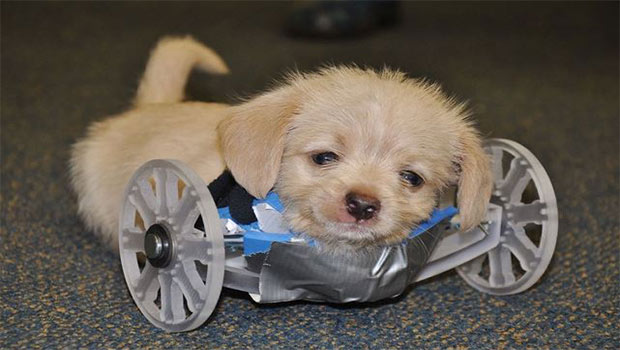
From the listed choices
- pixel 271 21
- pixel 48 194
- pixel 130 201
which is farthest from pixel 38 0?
pixel 130 201

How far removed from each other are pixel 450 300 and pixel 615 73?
3.16 meters

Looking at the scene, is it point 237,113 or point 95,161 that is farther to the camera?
point 95,161

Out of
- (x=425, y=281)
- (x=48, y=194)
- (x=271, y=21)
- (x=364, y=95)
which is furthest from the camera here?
(x=271, y=21)

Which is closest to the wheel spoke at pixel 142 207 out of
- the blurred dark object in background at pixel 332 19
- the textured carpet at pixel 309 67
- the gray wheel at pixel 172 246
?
the gray wheel at pixel 172 246

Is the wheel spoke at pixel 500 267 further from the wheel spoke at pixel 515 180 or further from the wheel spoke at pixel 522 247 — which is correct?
the wheel spoke at pixel 515 180

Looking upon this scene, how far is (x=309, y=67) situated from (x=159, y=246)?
2392mm

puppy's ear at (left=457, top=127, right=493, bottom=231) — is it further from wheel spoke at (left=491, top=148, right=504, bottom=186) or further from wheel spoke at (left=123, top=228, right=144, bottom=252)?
wheel spoke at (left=123, top=228, right=144, bottom=252)

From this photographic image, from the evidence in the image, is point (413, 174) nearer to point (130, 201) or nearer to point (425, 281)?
point (425, 281)

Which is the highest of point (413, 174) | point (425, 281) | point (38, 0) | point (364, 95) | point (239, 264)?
point (364, 95)

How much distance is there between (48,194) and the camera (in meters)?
2.74

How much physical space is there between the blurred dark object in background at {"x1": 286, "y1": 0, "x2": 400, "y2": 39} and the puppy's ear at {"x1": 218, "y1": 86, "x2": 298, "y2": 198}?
3165mm

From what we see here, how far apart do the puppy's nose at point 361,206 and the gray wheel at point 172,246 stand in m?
0.27

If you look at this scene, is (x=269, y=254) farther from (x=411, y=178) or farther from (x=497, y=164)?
(x=497, y=164)

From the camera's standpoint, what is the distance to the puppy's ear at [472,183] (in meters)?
1.88
